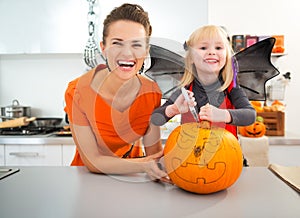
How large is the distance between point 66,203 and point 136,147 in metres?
0.46

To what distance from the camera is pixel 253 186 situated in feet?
2.19

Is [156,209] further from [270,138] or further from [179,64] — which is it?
[270,138]

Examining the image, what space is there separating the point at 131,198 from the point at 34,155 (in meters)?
1.47

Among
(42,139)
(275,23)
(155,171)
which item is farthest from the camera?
(275,23)

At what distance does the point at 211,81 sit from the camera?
2.92 feet

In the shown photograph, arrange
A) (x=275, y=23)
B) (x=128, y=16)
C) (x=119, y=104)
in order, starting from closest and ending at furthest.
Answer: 1. (x=128, y=16)
2. (x=119, y=104)
3. (x=275, y=23)

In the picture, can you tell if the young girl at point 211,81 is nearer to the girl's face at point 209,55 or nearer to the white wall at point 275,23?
the girl's face at point 209,55

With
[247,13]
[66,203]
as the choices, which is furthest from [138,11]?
[247,13]

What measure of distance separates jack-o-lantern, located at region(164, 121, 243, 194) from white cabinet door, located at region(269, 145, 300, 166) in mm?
1315

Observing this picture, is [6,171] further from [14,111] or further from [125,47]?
[14,111]

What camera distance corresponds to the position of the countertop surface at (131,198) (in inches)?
21.0

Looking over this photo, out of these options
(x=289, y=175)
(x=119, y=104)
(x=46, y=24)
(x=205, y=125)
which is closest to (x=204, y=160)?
(x=205, y=125)

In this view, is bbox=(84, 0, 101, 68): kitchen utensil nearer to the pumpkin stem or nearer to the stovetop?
the stovetop

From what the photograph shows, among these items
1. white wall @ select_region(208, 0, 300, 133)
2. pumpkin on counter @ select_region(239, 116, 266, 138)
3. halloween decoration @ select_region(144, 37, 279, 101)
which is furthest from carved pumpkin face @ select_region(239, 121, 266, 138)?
halloween decoration @ select_region(144, 37, 279, 101)
